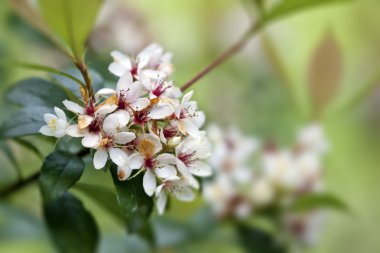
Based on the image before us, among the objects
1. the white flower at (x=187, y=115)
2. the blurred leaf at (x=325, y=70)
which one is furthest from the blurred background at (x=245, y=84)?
the white flower at (x=187, y=115)

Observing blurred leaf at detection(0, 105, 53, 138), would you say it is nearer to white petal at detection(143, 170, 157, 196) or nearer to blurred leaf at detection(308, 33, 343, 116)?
white petal at detection(143, 170, 157, 196)

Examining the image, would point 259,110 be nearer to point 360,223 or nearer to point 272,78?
point 272,78

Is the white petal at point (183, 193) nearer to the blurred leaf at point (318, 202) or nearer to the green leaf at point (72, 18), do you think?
the green leaf at point (72, 18)

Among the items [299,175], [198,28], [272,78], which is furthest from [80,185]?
[198,28]

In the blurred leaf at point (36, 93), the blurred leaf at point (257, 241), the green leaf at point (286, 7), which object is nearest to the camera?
the blurred leaf at point (36, 93)

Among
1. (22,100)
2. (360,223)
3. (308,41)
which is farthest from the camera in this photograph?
(308,41)

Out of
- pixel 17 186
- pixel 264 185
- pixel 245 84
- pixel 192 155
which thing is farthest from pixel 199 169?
pixel 245 84
